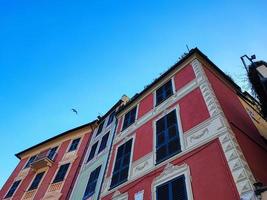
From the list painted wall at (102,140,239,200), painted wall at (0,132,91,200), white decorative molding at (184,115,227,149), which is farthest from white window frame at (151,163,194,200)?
painted wall at (0,132,91,200)

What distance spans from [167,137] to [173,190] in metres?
2.45

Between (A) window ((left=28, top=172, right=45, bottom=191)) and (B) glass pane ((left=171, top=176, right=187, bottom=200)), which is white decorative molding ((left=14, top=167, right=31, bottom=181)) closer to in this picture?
(A) window ((left=28, top=172, right=45, bottom=191))

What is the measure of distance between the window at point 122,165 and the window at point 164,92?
96.9 inches

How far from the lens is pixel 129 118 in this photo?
1349cm

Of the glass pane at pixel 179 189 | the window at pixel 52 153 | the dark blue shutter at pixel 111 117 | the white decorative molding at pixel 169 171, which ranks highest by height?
the dark blue shutter at pixel 111 117

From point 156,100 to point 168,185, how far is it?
211 inches

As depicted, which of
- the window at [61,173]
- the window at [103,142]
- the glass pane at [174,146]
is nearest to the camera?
the glass pane at [174,146]

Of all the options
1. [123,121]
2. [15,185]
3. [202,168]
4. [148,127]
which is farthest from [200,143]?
[15,185]

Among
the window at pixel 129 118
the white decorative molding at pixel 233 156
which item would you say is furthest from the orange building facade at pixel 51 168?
the white decorative molding at pixel 233 156

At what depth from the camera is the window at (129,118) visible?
13.0 meters

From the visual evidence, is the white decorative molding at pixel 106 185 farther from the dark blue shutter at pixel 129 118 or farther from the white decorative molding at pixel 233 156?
the white decorative molding at pixel 233 156

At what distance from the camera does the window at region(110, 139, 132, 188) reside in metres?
10.0

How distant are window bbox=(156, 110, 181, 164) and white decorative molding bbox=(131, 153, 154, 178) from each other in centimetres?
38

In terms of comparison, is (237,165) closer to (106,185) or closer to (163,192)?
(163,192)
